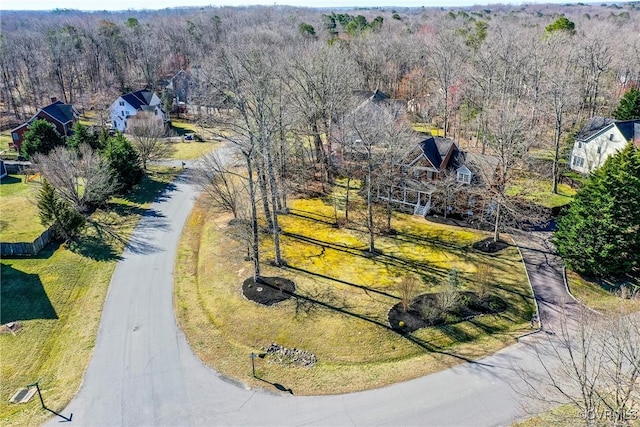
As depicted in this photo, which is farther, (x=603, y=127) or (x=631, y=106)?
(x=631, y=106)

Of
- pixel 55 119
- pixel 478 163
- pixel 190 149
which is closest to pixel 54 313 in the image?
pixel 478 163

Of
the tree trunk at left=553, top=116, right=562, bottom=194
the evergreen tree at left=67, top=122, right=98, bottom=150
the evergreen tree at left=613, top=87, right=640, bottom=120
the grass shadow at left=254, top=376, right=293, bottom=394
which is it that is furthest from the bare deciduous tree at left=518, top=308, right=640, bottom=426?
the evergreen tree at left=67, top=122, right=98, bottom=150

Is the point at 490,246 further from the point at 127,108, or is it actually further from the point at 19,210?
the point at 127,108

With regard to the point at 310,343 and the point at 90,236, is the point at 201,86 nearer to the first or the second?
the point at 90,236

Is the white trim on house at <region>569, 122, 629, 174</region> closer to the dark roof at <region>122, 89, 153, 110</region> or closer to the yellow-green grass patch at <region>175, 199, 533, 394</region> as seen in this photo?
the yellow-green grass patch at <region>175, 199, 533, 394</region>

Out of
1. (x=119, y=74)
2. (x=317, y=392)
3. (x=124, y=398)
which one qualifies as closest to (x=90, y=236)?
(x=124, y=398)
